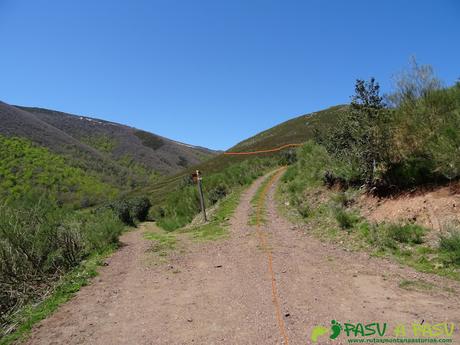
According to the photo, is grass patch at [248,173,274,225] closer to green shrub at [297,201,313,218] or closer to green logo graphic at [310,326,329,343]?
green shrub at [297,201,313,218]

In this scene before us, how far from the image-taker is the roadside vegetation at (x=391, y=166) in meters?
6.98

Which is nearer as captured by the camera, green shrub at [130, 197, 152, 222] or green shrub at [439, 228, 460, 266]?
green shrub at [439, 228, 460, 266]

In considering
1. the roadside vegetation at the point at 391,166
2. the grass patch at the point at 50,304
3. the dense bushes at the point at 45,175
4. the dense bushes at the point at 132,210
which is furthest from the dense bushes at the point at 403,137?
the dense bushes at the point at 45,175

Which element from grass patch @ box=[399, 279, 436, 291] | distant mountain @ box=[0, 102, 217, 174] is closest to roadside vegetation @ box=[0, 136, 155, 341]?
grass patch @ box=[399, 279, 436, 291]

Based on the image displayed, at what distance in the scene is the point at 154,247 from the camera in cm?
988

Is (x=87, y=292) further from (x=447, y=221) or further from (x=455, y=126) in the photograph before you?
(x=455, y=126)

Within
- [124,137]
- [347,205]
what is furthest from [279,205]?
[124,137]

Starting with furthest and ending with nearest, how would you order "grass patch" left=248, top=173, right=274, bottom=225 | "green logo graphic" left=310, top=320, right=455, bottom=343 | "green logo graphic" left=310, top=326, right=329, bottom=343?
"grass patch" left=248, top=173, right=274, bottom=225
"green logo graphic" left=310, top=326, right=329, bottom=343
"green logo graphic" left=310, top=320, right=455, bottom=343

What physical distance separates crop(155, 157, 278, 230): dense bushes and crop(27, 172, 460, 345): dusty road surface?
1003cm

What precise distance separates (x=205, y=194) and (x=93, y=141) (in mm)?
67406

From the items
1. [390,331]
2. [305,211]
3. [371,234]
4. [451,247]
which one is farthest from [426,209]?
[390,331]

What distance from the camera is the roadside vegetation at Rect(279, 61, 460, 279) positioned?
A: 22.9 feet

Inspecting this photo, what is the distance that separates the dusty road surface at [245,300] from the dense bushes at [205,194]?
10028 mm

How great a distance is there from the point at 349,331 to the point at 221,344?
150 cm
